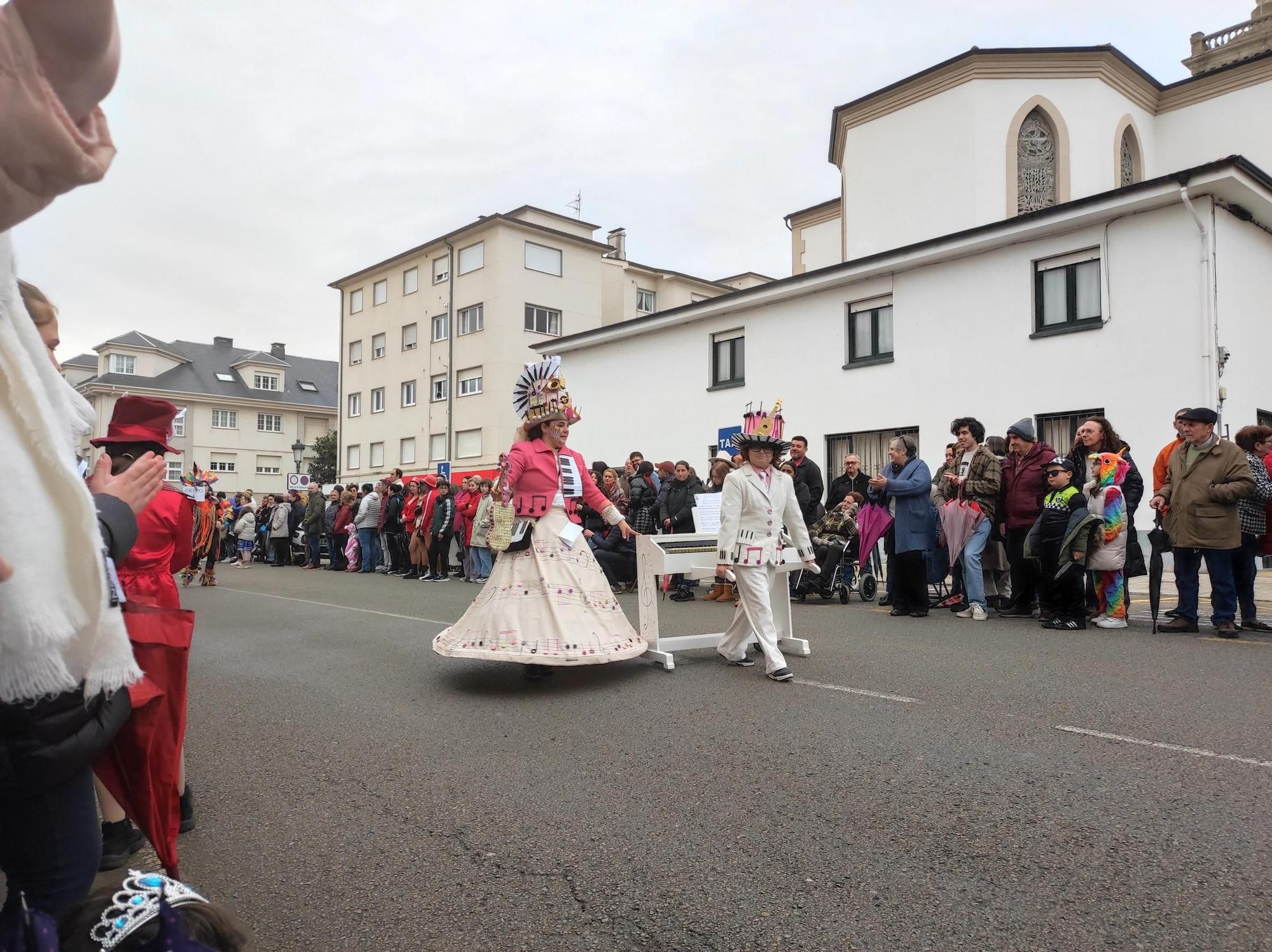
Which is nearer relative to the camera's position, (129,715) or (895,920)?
(129,715)

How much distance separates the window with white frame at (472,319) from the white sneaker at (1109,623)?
32.5 meters

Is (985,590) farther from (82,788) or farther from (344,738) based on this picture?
(82,788)

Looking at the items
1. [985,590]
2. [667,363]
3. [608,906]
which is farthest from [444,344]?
[608,906]

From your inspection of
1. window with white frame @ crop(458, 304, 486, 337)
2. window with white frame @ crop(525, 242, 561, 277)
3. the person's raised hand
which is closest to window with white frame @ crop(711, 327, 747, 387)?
window with white frame @ crop(458, 304, 486, 337)

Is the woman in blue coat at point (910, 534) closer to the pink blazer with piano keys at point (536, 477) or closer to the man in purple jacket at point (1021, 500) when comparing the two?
the man in purple jacket at point (1021, 500)

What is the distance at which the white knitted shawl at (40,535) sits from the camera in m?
1.51

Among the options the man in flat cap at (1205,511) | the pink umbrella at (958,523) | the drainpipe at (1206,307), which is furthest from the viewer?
the drainpipe at (1206,307)

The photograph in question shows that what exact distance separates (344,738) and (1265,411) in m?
17.4

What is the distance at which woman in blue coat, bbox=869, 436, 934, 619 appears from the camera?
10414 millimetres

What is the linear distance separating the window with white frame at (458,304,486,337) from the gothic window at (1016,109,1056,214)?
22.5 meters

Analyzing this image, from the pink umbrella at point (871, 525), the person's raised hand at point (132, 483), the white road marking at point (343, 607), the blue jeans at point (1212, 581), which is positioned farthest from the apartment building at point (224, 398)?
the person's raised hand at point (132, 483)

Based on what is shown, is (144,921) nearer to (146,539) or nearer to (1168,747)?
(146,539)

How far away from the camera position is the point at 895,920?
2.95m

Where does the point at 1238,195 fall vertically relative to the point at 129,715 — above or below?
above
